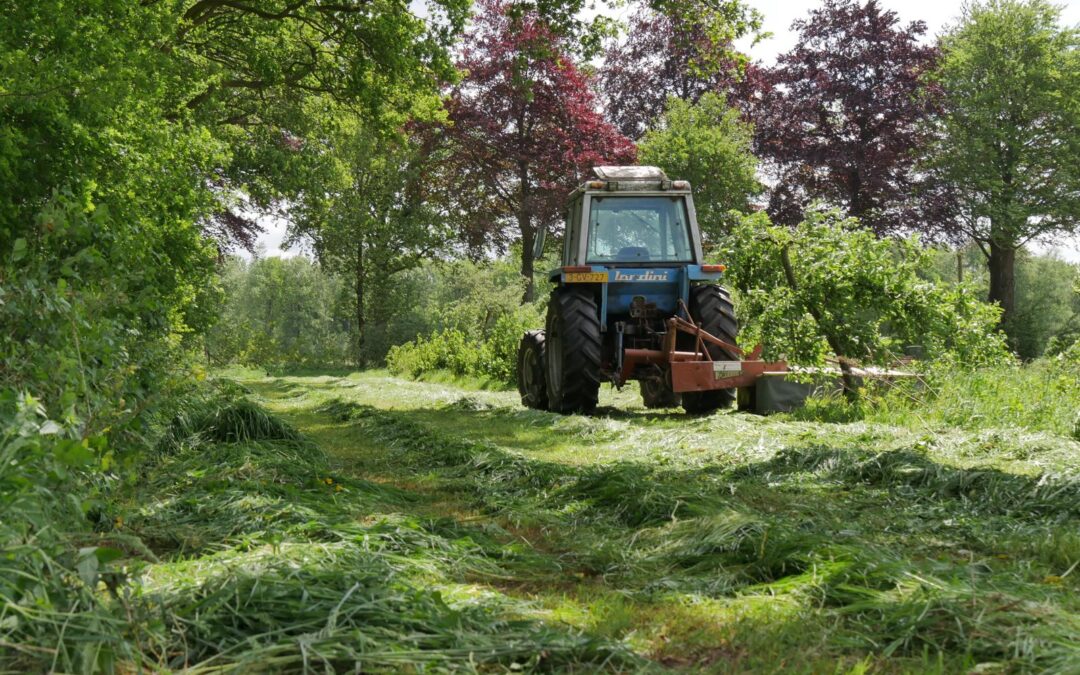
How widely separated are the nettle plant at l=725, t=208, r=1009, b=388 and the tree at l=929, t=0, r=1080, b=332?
16.8 metres

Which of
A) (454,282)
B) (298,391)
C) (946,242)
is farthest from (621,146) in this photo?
(298,391)

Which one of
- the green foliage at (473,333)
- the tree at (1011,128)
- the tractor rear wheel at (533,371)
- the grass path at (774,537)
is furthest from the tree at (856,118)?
the grass path at (774,537)

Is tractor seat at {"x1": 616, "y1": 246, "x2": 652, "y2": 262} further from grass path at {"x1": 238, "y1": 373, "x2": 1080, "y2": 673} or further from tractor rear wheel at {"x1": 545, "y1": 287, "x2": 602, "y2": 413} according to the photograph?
grass path at {"x1": 238, "y1": 373, "x2": 1080, "y2": 673}

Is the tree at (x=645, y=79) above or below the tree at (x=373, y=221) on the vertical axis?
above

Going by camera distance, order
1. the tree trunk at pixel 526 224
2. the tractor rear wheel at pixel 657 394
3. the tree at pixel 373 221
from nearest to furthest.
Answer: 1. the tractor rear wheel at pixel 657 394
2. the tree trunk at pixel 526 224
3. the tree at pixel 373 221

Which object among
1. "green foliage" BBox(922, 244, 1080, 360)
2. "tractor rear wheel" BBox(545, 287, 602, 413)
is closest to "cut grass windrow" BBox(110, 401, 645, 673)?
"tractor rear wheel" BBox(545, 287, 602, 413)

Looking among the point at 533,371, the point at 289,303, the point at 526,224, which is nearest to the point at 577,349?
the point at 533,371

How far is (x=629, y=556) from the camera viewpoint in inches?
148

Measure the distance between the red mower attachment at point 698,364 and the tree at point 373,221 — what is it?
720 inches

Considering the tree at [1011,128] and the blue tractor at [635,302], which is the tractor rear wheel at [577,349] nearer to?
the blue tractor at [635,302]

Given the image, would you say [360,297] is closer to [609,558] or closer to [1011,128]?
[1011,128]

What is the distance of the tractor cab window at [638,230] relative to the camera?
10648mm

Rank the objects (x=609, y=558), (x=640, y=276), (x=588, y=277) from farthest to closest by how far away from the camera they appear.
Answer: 1. (x=640, y=276)
2. (x=588, y=277)
3. (x=609, y=558)

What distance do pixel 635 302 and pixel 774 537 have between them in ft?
23.3
